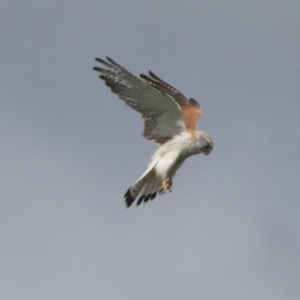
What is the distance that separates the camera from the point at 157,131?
2023 cm

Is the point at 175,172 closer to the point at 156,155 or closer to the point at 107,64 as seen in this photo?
the point at 156,155

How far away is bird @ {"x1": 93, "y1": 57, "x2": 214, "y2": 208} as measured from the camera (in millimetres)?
19422

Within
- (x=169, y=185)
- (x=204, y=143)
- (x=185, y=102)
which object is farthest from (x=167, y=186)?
(x=185, y=102)

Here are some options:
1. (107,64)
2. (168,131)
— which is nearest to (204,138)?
(168,131)

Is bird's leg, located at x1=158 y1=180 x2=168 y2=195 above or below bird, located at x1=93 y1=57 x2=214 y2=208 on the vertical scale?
below

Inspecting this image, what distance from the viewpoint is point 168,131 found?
66.1 ft

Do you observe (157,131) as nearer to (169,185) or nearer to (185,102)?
(169,185)

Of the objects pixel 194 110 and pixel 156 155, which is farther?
pixel 194 110

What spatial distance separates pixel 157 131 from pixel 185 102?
1888 mm

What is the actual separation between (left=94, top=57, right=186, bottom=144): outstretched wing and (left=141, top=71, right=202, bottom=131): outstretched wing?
520 mm

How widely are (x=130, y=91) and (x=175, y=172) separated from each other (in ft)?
5.72

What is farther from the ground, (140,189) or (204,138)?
(204,138)

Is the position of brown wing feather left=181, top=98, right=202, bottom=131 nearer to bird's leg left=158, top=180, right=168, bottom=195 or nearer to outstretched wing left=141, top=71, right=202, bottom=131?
outstretched wing left=141, top=71, right=202, bottom=131

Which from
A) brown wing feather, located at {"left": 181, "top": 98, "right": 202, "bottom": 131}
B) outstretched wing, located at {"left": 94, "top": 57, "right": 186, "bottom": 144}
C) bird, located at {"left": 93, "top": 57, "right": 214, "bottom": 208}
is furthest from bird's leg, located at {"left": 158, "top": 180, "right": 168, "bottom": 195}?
brown wing feather, located at {"left": 181, "top": 98, "right": 202, "bottom": 131}
